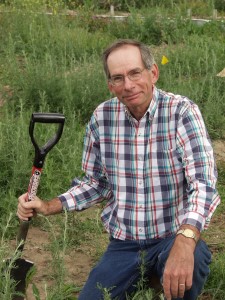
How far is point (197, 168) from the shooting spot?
3.21 meters

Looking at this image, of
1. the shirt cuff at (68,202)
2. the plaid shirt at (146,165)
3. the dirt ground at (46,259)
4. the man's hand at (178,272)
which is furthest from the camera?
the dirt ground at (46,259)

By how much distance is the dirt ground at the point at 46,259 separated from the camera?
168 inches

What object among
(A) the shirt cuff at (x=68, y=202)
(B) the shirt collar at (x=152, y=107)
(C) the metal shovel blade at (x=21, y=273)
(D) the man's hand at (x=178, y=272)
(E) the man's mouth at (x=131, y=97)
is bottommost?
(C) the metal shovel blade at (x=21, y=273)

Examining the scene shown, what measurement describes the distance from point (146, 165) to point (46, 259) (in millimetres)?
1289

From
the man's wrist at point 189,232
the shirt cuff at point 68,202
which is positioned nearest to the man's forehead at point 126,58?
the shirt cuff at point 68,202

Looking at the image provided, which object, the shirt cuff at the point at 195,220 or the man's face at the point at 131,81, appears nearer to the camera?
the shirt cuff at the point at 195,220

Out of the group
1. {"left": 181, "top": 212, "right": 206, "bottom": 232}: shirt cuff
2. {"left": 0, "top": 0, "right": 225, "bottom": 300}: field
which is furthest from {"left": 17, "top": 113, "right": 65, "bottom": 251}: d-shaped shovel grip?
{"left": 181, "top": 212, "right": 206, "bottom": 232}: shirt cuff

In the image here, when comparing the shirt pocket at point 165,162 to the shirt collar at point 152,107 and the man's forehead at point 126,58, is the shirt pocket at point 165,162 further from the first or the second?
the man's forehead at point 126,58

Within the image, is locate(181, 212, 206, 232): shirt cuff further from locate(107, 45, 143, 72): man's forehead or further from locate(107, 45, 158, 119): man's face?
locate(107, 45, 143, 72): man's forehead

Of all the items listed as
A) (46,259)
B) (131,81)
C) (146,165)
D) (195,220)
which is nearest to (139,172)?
(146,165)

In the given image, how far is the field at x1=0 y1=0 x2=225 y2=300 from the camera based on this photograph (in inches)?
169

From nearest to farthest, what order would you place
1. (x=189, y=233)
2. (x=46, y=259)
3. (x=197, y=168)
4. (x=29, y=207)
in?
1. (x=189, y=233)
2. (x=197, y=168)
3. (x=29, y=207)
4. (x=46, y=259)

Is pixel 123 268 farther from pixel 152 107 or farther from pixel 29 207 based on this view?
pixel 152 107

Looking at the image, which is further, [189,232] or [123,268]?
[123,268]
